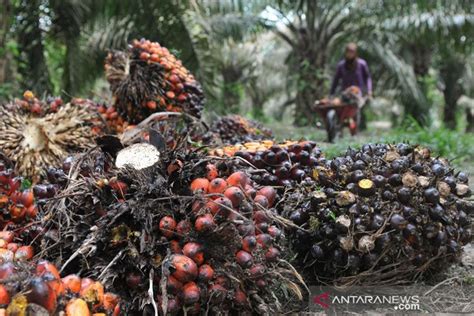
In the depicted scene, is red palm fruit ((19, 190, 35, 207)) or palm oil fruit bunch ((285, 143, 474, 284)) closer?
palm oil fruit bunch ((285, 143, 474, 284))

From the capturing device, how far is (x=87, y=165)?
5.70 ft

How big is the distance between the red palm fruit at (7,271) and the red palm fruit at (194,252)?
426 mm

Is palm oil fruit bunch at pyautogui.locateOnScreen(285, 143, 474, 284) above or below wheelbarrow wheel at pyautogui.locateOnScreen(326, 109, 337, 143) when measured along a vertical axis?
above

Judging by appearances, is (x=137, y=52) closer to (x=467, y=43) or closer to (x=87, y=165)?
(x=87, y=165)

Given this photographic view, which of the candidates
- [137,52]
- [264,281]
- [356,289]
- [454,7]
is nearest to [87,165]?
[264,281]

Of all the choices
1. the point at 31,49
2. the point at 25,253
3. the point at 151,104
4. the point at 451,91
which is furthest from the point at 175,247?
the point at 451,91

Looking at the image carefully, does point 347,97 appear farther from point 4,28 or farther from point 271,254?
point 271,254

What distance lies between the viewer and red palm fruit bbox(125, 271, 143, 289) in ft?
4.46

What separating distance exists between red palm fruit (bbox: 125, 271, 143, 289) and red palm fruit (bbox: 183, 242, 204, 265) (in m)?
→ 0.14

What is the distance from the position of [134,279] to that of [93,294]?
0.13 metres

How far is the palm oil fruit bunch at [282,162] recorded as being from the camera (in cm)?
209

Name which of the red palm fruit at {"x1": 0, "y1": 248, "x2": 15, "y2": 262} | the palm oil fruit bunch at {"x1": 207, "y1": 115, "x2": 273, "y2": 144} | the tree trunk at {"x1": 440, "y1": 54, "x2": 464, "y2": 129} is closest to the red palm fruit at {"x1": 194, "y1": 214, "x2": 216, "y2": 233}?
the red palm fruit at {"x1": 0, "y1": 248, "x2": 15, "y2": 262}

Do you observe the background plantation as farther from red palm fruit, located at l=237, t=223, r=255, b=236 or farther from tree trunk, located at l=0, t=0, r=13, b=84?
tree trunk, located at l=0, t=0, r=13, b=84

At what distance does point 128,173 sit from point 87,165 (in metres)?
0.30
